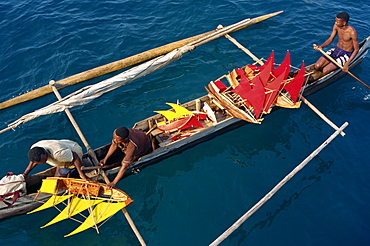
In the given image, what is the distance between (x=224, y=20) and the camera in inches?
719

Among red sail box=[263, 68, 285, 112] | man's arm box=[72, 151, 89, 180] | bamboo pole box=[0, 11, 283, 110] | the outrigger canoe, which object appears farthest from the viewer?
bamboo pole box=[0, 11, 283, 110]

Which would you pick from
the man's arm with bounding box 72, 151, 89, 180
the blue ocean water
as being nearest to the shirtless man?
the blue ocean water

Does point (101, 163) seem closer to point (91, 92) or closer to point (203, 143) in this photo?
point (91, 92)

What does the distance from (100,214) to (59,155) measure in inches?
96.0

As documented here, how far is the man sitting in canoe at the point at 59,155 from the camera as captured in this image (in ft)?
28.0

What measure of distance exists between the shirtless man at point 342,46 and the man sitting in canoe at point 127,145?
32.2 feet

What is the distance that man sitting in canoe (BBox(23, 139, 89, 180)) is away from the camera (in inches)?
336

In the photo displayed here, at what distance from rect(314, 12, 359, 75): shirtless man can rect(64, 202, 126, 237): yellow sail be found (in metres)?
11.7

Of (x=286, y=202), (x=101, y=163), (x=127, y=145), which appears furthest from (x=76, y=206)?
(x=286, y=202)

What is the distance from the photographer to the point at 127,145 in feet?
31.5

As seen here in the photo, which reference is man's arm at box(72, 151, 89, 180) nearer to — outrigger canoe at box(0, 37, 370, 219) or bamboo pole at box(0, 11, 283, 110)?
outrigger canoe at box(0, 37, 370, 219)

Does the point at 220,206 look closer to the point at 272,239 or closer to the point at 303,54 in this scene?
the point at 272,239

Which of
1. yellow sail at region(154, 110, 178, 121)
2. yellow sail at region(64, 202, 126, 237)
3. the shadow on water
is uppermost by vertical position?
yellow sail at region(154, 110, 178, 121)

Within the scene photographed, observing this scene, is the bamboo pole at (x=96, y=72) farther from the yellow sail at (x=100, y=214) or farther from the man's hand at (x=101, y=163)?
the yellow sail at (x=100, y=214)
